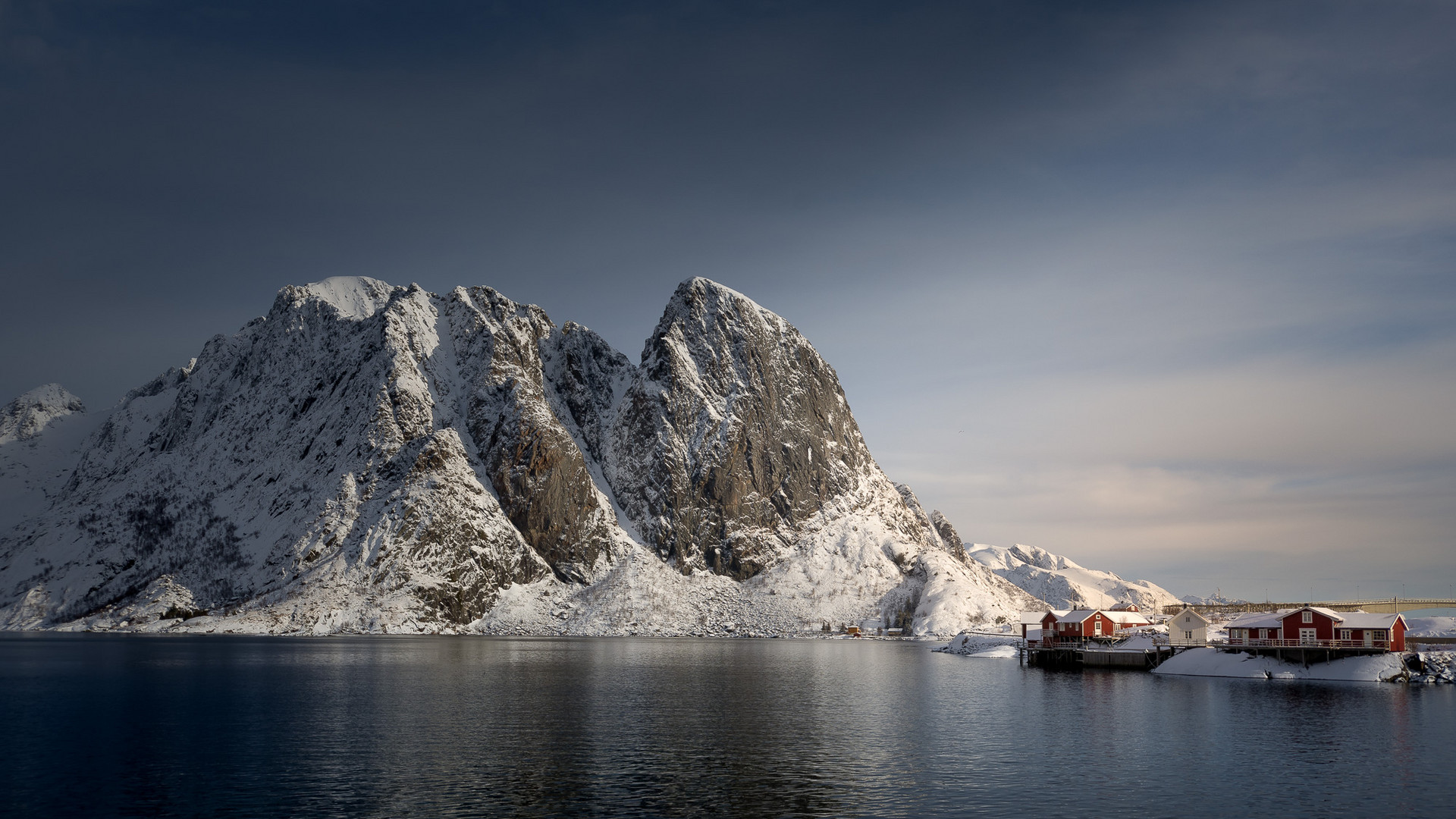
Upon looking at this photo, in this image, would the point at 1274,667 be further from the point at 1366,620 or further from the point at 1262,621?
the point at 1366,620

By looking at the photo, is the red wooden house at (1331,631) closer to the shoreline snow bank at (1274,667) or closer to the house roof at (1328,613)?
the house roof at (1328,613)

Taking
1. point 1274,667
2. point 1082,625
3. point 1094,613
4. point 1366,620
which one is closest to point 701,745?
point 1274,667

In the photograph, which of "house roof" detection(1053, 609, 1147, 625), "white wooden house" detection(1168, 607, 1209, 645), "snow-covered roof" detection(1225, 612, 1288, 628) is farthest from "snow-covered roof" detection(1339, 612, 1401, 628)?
"house roof" detection(1053, 609, 1147, 625)

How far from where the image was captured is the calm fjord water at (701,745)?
46.3 m

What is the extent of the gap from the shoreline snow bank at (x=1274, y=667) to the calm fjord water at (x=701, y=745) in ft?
22.2

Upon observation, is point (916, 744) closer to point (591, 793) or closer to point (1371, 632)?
point (591, 793)

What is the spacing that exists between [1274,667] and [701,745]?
96716 mm

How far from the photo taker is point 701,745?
62.5 metres

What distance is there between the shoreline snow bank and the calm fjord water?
22.2ft

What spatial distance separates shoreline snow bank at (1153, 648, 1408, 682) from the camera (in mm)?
118000

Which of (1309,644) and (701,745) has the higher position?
(701,745)

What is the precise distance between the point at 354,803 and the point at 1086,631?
467ft

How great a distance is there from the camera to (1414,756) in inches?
2352

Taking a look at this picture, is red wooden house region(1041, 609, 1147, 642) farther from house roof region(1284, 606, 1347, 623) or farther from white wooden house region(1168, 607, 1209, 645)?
house roof region(1284, 606, 1347, 623)
